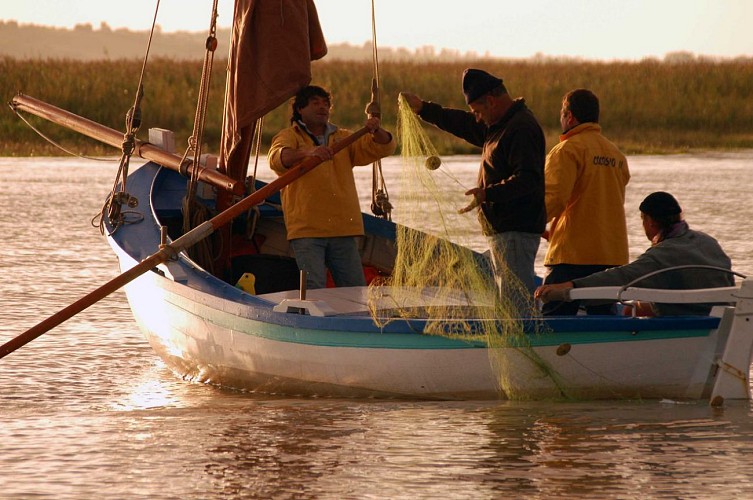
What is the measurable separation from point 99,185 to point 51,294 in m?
12.2

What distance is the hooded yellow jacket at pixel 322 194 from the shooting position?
8273 mm

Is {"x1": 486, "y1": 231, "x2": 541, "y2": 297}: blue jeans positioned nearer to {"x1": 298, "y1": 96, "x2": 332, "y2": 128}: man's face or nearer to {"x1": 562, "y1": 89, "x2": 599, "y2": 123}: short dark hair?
{"x1": 562, "y1": 89, "x2": 599, "y2": 123}: short dark hair

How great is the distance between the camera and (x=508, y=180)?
23.3 feet

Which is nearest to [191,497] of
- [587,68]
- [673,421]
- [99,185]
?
[673,421]

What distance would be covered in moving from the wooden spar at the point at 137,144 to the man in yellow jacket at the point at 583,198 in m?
2.33

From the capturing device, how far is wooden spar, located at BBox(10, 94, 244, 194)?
921 cm

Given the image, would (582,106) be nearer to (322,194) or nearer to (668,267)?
(668,267)

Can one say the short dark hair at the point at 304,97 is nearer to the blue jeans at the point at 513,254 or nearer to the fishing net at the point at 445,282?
the fishing net at the point at 445,282

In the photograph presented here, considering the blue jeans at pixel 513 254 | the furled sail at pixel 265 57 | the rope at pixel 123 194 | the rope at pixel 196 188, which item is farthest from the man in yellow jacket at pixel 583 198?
the rope at pixel 123 194

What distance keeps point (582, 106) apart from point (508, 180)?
75 cm

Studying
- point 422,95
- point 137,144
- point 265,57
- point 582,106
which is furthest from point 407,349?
point 422,95

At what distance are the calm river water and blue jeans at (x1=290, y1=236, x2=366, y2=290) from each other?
761mm

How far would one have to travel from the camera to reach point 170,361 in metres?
→ 9.05

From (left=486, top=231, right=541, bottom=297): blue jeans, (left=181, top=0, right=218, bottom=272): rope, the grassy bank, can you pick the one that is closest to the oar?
(left=181, top=0, right=218, bottom=272): rope
